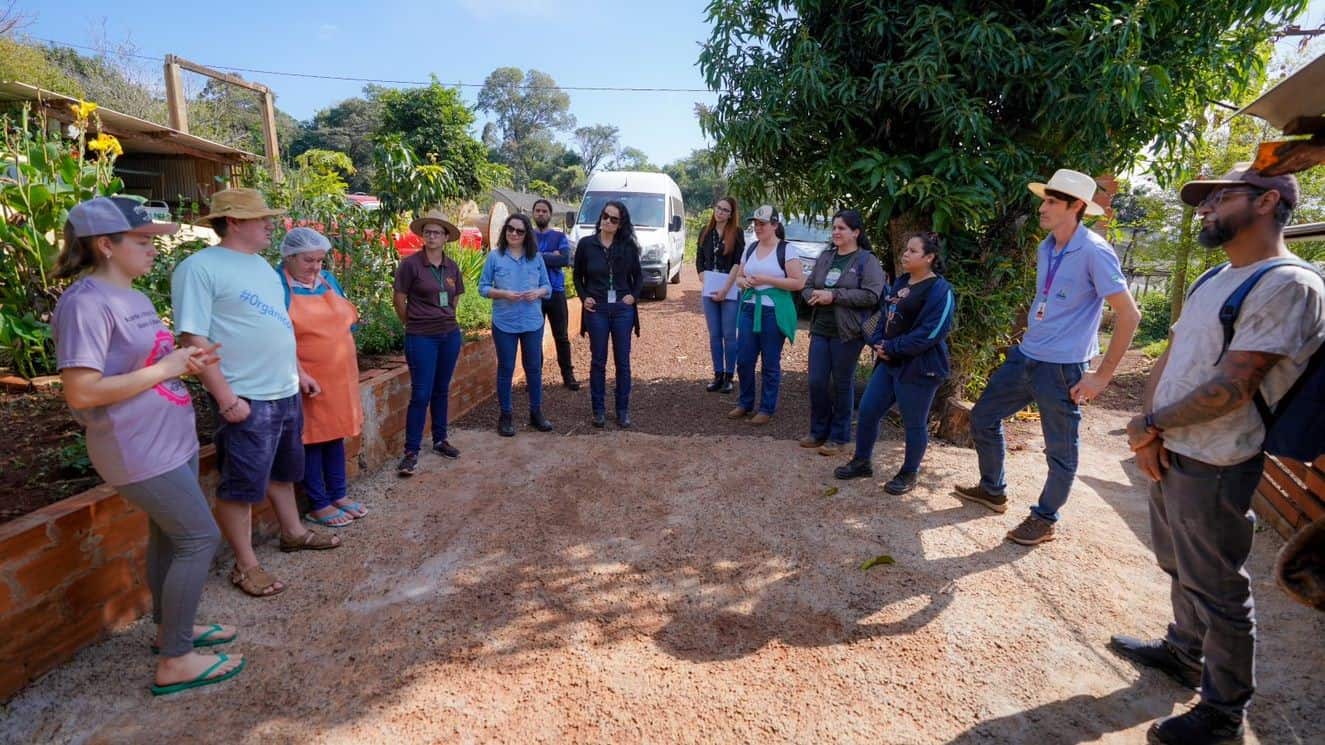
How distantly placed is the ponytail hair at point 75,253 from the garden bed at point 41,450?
1.18 metres

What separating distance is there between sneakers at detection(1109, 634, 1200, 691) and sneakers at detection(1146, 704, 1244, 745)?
1.10 ft

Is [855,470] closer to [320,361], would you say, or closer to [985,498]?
[985,498]

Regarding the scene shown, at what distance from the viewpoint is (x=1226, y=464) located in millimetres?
2123

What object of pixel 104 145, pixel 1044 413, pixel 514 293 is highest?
pixel 104 145

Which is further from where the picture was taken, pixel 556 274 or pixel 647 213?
pixel 647 213

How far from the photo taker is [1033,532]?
3.63m

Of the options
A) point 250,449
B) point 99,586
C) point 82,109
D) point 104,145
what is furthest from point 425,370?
point 82,109

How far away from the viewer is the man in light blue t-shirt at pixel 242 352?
2.70 meters

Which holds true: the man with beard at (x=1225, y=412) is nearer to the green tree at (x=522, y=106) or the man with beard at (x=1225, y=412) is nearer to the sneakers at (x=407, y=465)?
the sneakers at (x=407, y=465)

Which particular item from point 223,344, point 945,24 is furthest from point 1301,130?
point 223,344

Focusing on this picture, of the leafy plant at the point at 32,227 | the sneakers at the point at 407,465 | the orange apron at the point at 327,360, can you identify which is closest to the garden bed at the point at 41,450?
the leafy plant at the point at 32,227

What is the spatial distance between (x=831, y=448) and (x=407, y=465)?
2.93 meters

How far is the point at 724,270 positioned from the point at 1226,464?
4.47 metres

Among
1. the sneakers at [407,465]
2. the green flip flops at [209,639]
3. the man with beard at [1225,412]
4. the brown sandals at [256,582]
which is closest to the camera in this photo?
the man with beard at [1225,412]
